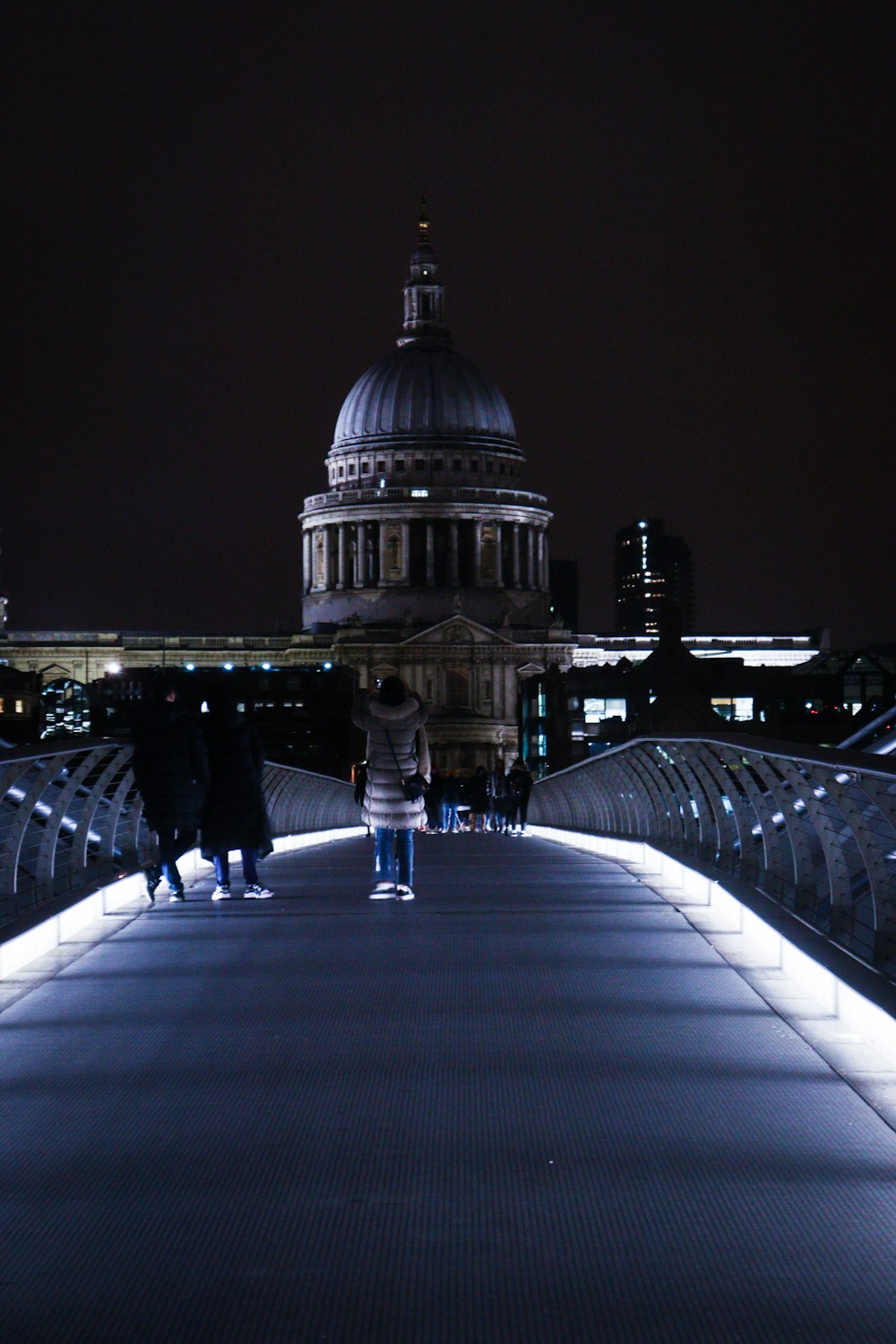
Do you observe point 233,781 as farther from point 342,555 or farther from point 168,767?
point 342,555

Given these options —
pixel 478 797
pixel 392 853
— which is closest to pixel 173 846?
pixel 392 853

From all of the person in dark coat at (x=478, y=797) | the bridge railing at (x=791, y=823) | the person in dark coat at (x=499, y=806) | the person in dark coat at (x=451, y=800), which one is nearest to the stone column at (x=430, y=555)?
the person in dark coat at (x=499, y=806)

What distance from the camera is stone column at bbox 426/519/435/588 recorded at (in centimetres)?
19425

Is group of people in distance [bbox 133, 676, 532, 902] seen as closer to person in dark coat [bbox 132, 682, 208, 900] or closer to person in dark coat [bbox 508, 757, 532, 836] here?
person in dark coat [bbox 132, 682, 208, 900]

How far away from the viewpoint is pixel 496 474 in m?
197

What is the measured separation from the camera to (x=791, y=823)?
13.4 meters

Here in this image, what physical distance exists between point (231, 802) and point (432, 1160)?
10.4m

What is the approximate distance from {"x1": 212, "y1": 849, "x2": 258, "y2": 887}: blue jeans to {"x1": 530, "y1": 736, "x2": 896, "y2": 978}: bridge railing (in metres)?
3.37

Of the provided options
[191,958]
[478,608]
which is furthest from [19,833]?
[478,608]

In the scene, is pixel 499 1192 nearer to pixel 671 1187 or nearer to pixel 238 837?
pixel 671 1187

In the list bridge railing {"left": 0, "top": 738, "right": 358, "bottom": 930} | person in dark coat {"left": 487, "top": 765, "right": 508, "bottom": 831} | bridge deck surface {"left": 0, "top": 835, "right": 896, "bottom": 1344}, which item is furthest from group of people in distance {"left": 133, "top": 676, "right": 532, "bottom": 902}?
person in dark coat {"left": 487, "top": 765, "right": 508, "bottom": 831}

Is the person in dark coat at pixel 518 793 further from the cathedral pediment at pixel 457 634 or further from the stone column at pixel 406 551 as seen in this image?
the stone column at pixel 406 551

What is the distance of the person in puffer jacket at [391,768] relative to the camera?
17406 millimetres

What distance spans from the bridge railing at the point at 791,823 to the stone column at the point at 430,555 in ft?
551
